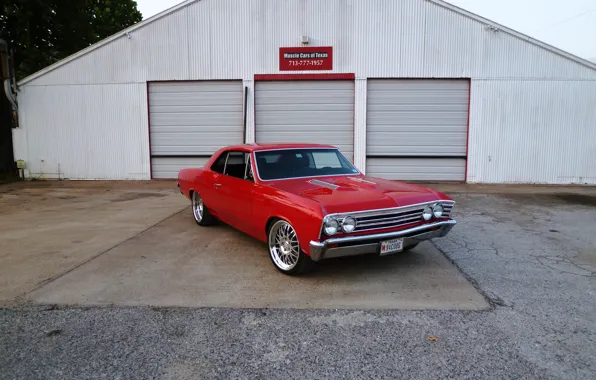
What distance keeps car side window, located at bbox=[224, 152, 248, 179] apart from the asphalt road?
94.5 inches

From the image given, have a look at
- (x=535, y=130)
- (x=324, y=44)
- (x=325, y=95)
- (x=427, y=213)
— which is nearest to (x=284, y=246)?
Result: (x=427, y=213)

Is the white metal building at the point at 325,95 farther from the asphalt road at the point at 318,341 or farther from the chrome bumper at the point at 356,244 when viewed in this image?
the asphalt road at the point at 318,341

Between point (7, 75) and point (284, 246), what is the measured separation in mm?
13855

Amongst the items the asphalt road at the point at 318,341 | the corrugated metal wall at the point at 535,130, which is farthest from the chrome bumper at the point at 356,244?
the corrugated metal wall at the point at 535,130

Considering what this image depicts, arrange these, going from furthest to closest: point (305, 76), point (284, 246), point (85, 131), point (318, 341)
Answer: point (85, 131) → point (305, 76) → point (284, 246) → point (318, 341)

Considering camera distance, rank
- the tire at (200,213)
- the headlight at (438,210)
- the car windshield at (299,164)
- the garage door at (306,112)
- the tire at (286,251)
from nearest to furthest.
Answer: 1. the tire at (286,251)
2. the headlight at (438,210)
3. the car windshield at (299,164)
4. the tire at (200,213)
5. the garage door at (306,112)

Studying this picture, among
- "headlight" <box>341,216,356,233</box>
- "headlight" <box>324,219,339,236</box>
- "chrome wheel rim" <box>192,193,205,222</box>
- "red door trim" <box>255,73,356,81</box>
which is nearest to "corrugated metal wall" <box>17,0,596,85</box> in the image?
"red door trim" <box>255,73,356,81</box>

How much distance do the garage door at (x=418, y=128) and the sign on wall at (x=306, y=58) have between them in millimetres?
1496

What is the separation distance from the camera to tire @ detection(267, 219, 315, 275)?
4672mm

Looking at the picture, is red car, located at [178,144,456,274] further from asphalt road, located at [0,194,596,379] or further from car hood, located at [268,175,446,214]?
asphalt road, located at [0,194,596,379]

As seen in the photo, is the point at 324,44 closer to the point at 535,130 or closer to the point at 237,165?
the point at 535,130

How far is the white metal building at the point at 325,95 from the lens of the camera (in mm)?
13141

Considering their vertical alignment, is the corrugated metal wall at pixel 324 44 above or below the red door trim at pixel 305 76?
above

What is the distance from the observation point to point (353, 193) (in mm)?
4805
